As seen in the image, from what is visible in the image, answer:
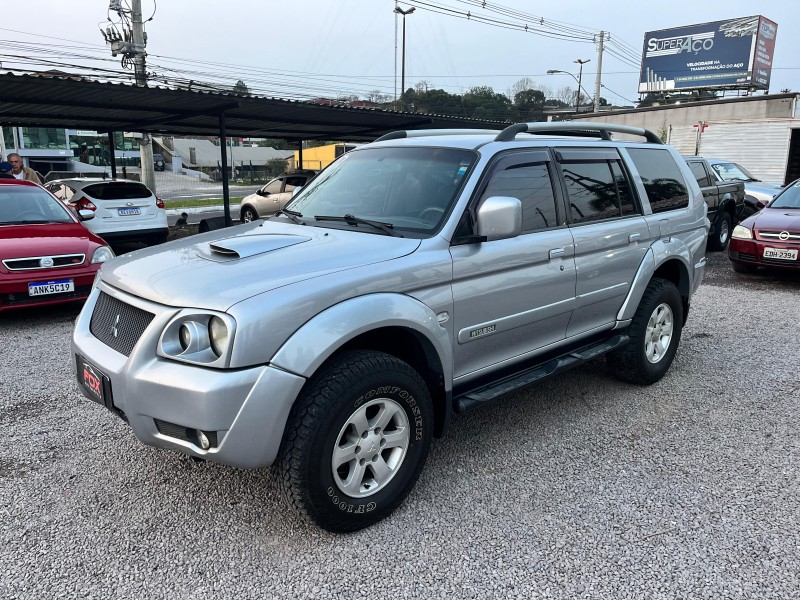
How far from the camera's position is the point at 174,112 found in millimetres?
12914

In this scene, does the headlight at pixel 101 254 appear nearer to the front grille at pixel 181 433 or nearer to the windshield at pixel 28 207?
the windshield at pixel 28 207

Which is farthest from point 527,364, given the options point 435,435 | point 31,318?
point 31,318

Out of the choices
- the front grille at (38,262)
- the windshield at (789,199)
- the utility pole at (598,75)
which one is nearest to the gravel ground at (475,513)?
the front grille at (38,262)

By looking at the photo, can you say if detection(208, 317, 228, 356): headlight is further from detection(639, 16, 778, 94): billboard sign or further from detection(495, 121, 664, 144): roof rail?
detection(639, 16, 778, 94): billboard sign

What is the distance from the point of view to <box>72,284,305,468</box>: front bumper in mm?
2441

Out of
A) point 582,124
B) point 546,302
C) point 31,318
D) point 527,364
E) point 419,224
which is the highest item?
point 582,124

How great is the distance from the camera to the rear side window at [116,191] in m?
11.2

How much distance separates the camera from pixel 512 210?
10.4ft

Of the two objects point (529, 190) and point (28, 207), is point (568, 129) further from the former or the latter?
point (28, 207)

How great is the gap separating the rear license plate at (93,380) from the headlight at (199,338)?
456 mm

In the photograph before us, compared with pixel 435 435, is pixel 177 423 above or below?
above

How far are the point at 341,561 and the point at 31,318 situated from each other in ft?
18.8

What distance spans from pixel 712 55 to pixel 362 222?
49.3 meters

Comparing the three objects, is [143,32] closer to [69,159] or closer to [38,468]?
[38,468]
